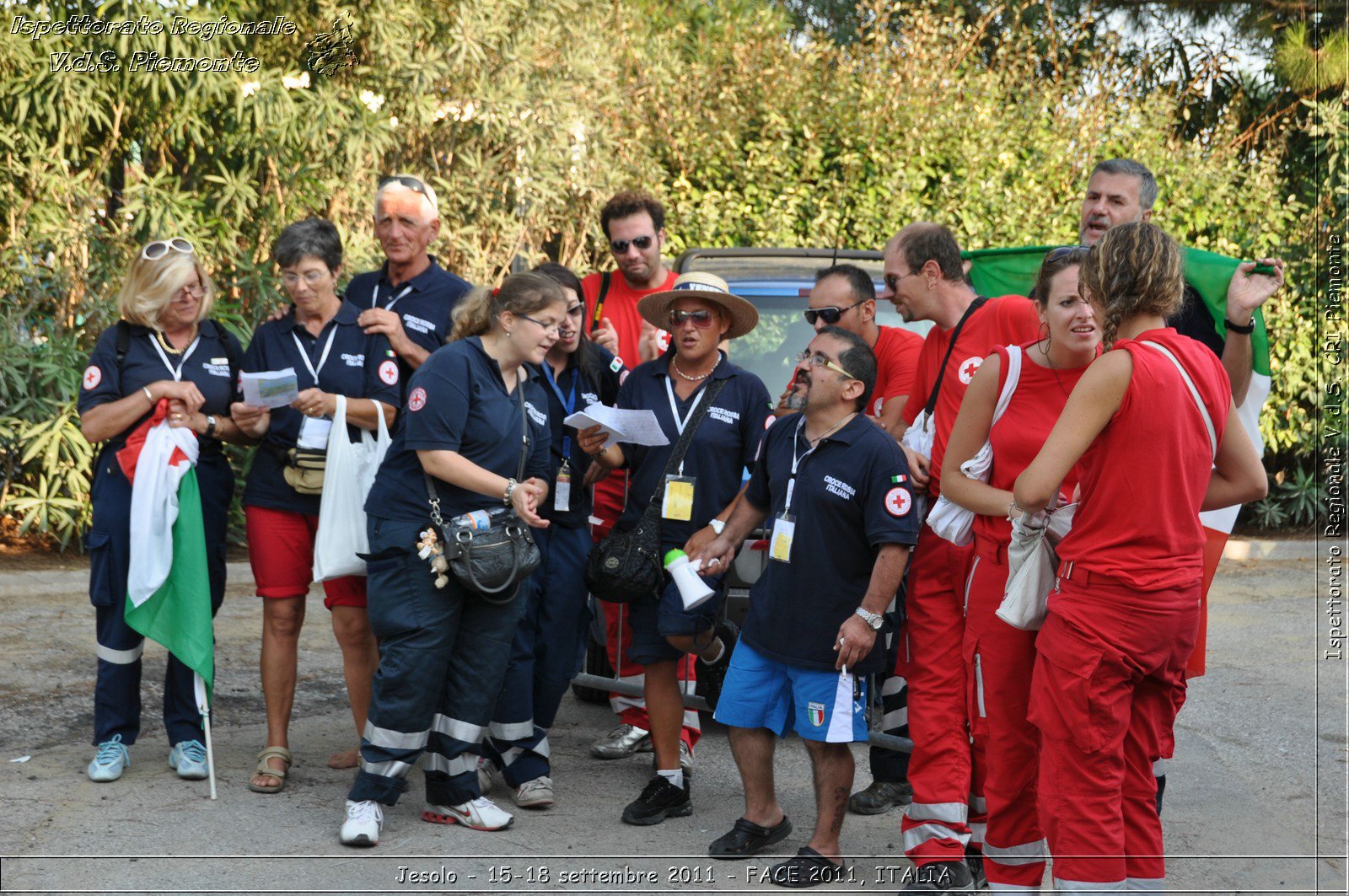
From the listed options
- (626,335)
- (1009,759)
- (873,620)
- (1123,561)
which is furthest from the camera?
(626,335)

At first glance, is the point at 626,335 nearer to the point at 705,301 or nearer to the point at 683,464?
the point at 705,301

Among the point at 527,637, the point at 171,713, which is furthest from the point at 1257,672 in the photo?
the point at 171,713

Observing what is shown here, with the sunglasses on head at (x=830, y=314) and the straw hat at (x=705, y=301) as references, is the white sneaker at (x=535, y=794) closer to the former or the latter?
the straw hat at (x=705, y=301)

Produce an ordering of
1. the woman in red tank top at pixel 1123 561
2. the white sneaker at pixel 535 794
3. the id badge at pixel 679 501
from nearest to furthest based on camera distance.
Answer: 1. the woman in red tank top at pixel 1123 561
2. the id badge at pixel 679 501
3. the white sneaker at pixel 535 794

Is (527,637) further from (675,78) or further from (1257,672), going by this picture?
(675,78)

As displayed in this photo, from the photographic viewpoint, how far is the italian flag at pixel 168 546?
16.7 feet

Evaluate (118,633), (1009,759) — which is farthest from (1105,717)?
(118,633)

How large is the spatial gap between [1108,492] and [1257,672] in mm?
4841

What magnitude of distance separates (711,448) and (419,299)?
1.50m

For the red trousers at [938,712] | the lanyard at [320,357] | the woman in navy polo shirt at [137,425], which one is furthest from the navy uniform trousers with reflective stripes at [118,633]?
the red trousers at [938,712]

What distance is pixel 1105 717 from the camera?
341 cm

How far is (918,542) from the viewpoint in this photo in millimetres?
4547

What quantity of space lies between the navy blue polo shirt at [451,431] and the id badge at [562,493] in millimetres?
439

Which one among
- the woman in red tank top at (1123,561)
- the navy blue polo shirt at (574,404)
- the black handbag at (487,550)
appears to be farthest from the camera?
the navy blue polo shirt at (574,404)
